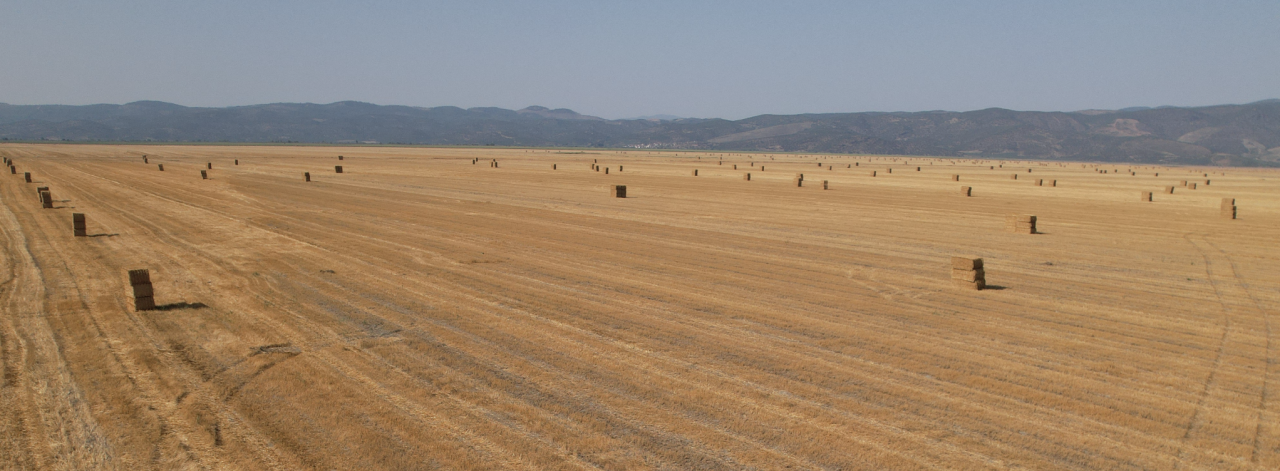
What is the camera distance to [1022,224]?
2081 cm

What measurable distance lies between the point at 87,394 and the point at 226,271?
701 centimetres

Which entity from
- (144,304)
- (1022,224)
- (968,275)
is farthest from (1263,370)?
(144,304)

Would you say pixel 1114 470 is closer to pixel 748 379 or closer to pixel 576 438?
pixel 748 379

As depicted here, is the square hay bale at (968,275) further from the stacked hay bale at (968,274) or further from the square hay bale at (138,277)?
the square hay bale at (138,277)

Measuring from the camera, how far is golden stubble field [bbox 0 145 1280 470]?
6359mm

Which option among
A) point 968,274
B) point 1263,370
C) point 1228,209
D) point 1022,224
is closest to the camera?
point 1263,370

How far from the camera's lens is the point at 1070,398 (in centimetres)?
755

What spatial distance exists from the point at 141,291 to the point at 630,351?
6.88 metres

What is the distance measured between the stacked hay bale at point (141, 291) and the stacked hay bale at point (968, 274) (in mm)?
12122

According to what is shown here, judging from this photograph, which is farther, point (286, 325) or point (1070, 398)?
point (286, 325)

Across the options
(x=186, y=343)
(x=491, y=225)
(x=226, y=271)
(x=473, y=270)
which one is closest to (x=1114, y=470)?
(x=186, y=343)

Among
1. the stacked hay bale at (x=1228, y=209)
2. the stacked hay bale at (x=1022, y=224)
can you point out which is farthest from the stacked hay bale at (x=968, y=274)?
the stacked hay bale at (x=1228, y=209)

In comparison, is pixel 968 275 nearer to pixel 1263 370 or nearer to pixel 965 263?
pixel 965 263

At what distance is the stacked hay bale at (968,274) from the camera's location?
12.8 metres
